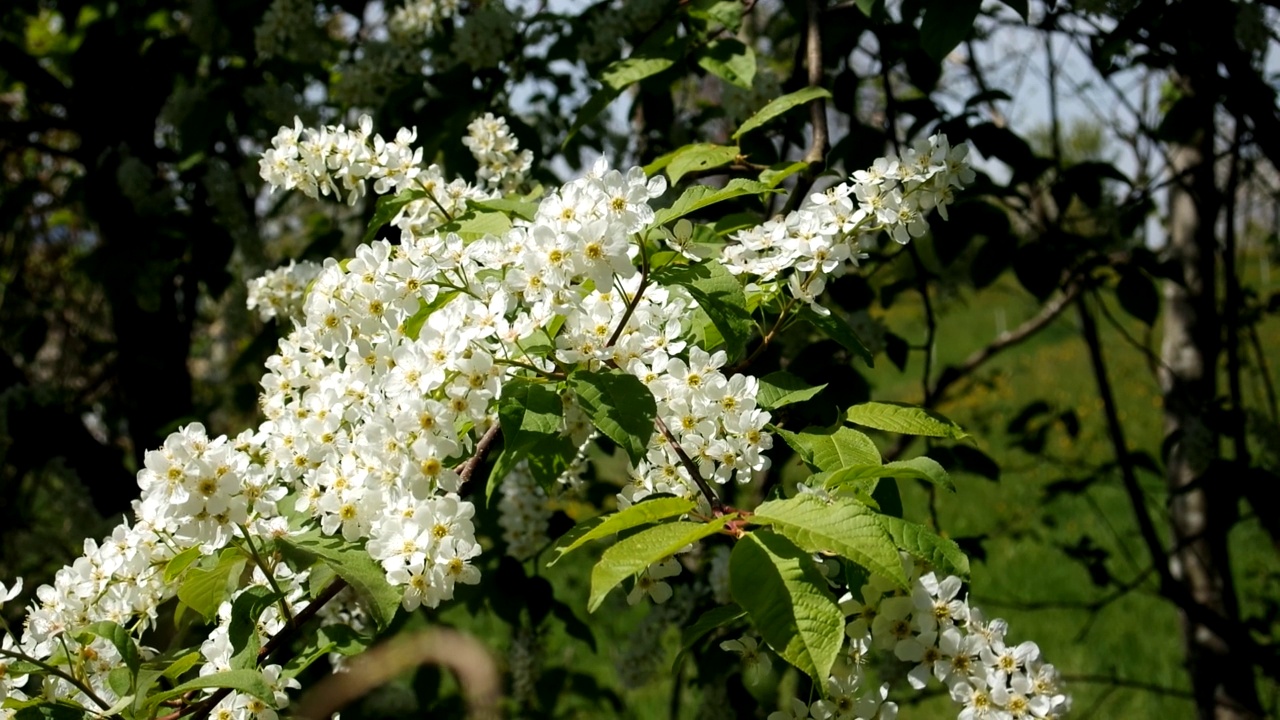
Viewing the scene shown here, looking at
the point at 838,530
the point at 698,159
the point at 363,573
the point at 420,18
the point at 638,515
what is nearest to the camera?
the point at 838,530

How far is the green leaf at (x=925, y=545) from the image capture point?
1.23 metres

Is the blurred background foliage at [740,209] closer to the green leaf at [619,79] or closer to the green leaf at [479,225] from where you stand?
the green leaf at [619,79]

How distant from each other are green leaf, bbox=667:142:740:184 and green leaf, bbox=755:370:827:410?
0.48m

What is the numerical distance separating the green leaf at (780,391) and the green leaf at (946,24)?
0.82 meters

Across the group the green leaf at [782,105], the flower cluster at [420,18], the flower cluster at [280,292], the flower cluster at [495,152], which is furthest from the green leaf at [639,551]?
the flower cluster at [420,18]

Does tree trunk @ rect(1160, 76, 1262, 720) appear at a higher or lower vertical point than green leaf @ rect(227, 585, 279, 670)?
lower

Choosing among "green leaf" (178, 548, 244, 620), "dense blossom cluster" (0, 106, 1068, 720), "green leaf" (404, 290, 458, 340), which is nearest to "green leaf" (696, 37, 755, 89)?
"dense blossom cluster" (0, 106, 1068, 720)

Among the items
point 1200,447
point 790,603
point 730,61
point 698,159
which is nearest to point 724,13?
point 730,61

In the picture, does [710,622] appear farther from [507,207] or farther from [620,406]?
[507,207]

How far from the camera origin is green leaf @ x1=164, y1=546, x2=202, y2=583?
4.89ft

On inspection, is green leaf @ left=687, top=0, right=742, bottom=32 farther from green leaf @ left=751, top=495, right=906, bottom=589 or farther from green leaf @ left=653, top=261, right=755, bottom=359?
green leaf @ left=751, top=495, right=906, bottom=589

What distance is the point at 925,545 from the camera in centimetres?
125

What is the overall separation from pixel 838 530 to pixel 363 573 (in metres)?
0.62

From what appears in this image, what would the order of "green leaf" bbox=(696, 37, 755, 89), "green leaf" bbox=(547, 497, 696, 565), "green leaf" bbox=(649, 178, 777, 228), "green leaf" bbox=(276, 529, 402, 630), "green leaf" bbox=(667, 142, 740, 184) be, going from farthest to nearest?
"green leaf" bbox=(696, 37, 755, 89)
"green leaf" bbox=(667, 142, 740, 184)
"green leaf" bbox=(649, 178, 777, 228)
"green leaf" bbox=(276, 529, 402, 630)
"green leaf" bbox=(547, 497, 696, 565)
